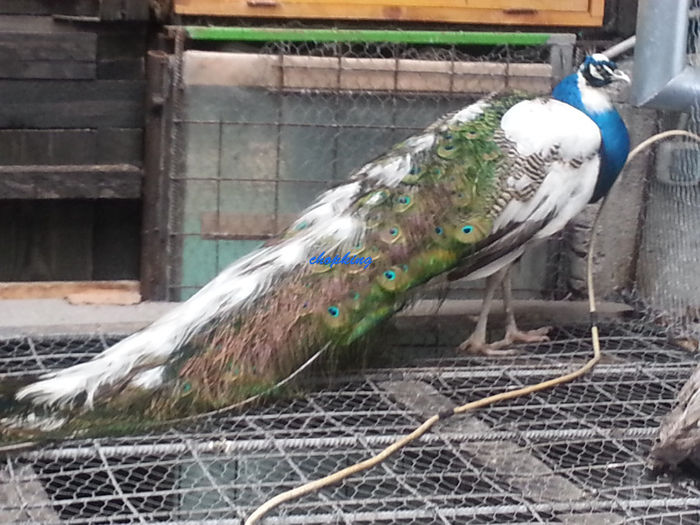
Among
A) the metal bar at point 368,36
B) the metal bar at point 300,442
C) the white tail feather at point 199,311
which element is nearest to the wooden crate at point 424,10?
the metal bar at point 368,36

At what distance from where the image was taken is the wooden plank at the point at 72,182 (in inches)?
106

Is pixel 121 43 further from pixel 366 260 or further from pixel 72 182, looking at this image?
pixel 366 260

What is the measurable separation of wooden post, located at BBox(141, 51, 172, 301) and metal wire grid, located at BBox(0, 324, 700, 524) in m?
0.48

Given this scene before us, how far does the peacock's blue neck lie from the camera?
7.71ft

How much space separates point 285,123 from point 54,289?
2.60 ft

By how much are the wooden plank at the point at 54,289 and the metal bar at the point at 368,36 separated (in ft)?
2.39

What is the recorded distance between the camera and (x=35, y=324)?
2418mm

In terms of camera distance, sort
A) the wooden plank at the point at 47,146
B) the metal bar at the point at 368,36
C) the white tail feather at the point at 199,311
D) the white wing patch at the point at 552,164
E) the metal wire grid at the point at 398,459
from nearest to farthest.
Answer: the metal wire grid at the point at 398,459
the white tail feather at the point at 199,311
the white wing patch at the point at 552,164
the metal bar at the point at 368,36
the wooden plank at the point at 47,146

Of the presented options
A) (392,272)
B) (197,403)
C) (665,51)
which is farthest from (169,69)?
(665,51)

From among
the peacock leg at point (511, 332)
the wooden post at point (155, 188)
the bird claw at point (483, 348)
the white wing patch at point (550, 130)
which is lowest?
the bird claw at point (483, 348)

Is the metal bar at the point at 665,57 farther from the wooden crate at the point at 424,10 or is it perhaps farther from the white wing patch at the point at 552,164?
the wooden crate at the point at 424,10

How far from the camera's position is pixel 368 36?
265 centimetres

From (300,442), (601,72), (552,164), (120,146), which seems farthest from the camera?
(120,146)

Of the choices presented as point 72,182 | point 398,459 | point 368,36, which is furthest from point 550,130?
point 72,182
